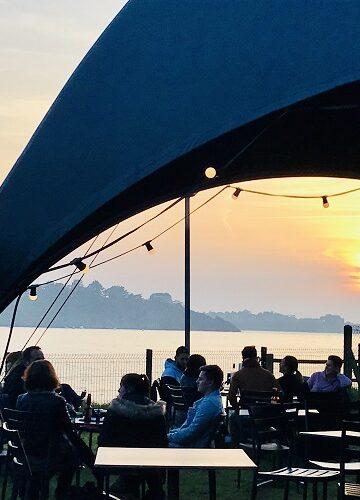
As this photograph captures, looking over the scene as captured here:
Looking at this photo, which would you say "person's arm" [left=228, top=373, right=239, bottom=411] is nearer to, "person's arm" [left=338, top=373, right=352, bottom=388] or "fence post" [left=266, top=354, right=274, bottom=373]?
"person's arm" [left=338, top=373, right=352, bottom=388]

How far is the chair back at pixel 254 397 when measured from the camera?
11578 mm

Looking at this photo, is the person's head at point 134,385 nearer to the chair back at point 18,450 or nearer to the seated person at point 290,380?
the chair back at point 18,450

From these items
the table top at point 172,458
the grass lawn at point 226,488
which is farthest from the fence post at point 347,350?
the table top at point 172,458

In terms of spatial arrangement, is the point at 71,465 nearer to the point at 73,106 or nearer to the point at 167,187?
the point at 73,106

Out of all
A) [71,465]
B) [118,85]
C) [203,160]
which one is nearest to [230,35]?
[118,85]

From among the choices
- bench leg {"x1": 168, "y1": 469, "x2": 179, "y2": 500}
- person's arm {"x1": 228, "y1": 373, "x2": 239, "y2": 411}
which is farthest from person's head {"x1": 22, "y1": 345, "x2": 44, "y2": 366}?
bench leg {"x1": 168, "y1": 469, "x2": 179, "y2": 500}

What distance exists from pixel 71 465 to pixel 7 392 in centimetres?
215

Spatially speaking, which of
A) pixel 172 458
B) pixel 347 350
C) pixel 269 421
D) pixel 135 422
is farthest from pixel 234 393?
pixel 347 350

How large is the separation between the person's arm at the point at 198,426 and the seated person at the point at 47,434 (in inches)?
31.6

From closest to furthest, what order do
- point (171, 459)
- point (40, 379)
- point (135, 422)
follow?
point (171, 459) → point (135, 422) → point (40, 379)

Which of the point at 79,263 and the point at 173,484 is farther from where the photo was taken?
the point at 79,263

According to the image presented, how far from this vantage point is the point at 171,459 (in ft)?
22.4

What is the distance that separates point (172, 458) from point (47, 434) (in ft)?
5.28

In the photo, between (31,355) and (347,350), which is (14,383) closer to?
(31,355)
